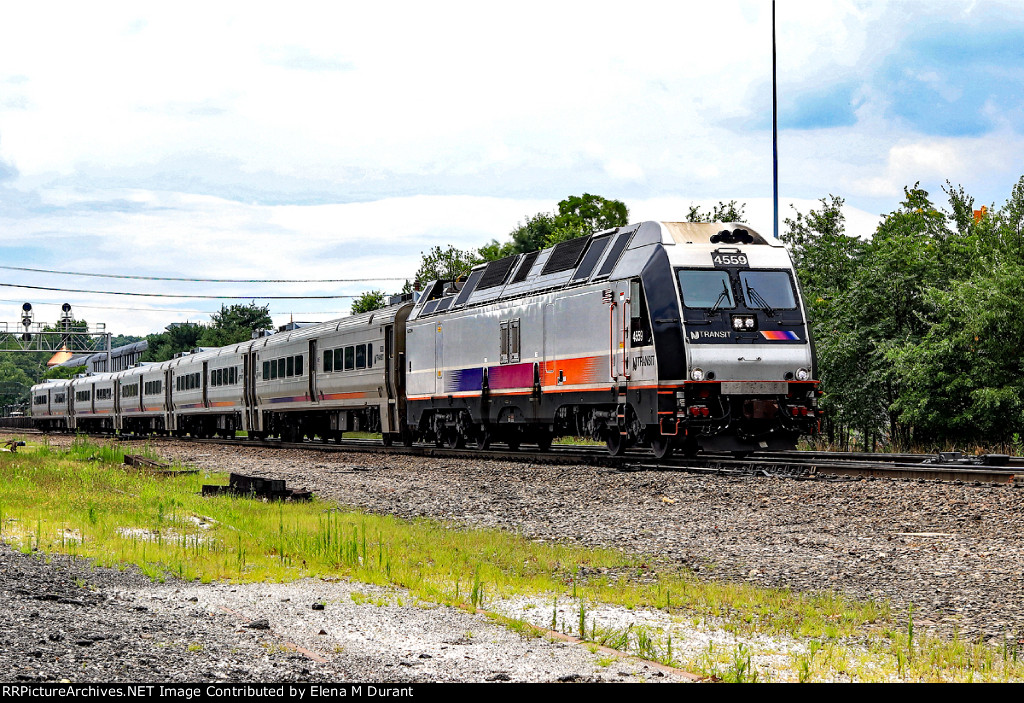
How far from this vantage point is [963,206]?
3322 centimetres

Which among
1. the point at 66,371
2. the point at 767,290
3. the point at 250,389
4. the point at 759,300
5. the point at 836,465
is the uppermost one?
the point at 66,371

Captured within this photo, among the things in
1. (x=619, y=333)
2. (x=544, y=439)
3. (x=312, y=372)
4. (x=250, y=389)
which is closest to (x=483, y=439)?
(x=544, y=439)

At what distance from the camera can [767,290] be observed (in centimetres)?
1788

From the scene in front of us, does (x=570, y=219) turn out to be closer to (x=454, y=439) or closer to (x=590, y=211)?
(x=590, y=211)

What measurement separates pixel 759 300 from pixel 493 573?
10148 mm

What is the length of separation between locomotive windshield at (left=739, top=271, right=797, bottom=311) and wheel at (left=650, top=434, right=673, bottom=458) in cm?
273

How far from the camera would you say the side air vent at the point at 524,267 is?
22.4 metres

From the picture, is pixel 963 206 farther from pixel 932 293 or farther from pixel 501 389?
pixel 501 389

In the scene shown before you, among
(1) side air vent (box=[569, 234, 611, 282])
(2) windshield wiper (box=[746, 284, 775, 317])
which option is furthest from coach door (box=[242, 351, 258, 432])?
(2) windshield wiper (box=[746, 284, 775, 317])

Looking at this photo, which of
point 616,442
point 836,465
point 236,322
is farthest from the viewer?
point 236,322

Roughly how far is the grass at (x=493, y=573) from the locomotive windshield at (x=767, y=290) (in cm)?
763

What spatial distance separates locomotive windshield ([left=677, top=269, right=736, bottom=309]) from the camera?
17.3 m

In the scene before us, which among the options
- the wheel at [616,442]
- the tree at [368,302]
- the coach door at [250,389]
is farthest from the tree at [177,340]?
the wheel at [616,442]

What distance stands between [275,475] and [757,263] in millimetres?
9938
